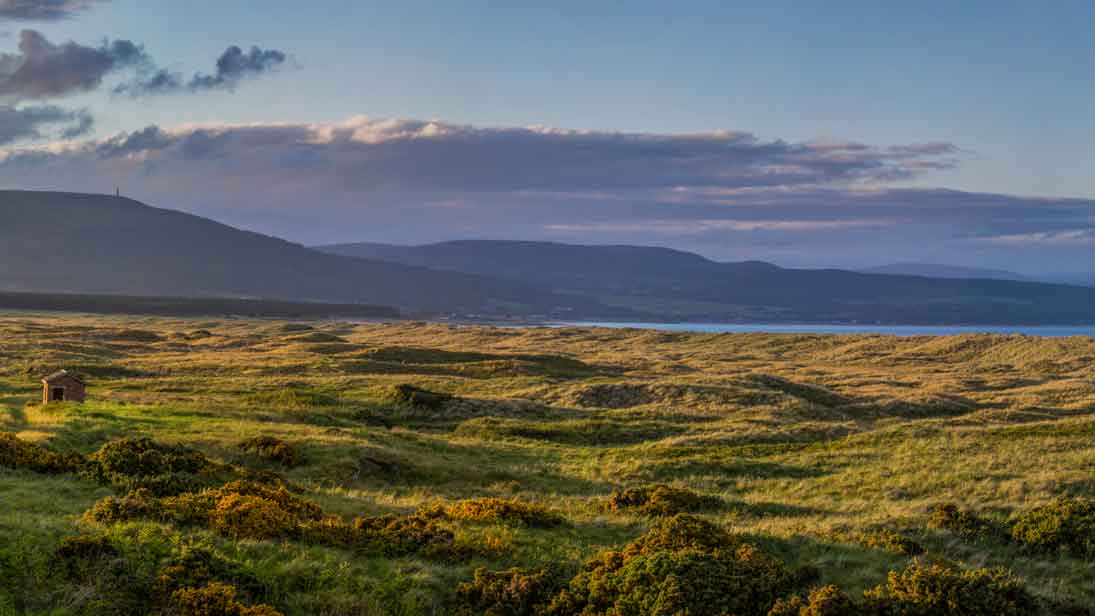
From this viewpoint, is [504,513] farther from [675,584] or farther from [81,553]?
[81,553]

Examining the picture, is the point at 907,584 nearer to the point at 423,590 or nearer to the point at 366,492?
the point at 423,590

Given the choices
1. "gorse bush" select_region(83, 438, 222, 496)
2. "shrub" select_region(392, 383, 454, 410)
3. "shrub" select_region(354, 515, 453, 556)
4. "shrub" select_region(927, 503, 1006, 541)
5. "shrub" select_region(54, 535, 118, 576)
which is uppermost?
"shrub" select_region(54, 535, 118, 576)

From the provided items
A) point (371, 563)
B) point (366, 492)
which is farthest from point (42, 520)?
point (366, 492)

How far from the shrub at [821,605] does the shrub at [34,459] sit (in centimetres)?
1653

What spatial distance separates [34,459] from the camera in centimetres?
2153

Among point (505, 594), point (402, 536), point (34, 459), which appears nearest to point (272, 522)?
point (402, 536)

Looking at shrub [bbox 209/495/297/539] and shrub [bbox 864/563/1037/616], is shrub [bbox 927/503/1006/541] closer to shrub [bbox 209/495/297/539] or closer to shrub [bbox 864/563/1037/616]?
shrub [bbox 864/563/1037/616]

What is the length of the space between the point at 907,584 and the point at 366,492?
14.9 meters

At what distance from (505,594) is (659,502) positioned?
905cm

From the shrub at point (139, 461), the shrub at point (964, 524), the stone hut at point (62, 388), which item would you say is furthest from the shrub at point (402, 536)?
the stone hut at point (62, 388)

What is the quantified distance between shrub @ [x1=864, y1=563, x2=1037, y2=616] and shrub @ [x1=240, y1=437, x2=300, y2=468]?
18587 millimetres

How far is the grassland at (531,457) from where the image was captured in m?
15.3

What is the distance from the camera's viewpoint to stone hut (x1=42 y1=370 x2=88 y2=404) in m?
37.5

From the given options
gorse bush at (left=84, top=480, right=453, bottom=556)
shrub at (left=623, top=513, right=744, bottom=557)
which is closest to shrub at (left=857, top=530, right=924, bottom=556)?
shrub at (left=623, top=513, right=744, bottom=557)
